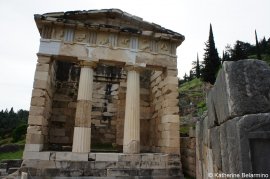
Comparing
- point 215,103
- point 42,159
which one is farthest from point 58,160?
point 215,103

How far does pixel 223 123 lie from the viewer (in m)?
2.27

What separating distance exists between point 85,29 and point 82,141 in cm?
577

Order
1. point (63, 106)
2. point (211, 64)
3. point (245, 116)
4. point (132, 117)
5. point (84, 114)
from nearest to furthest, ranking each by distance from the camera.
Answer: point (245, 116) → point (84, 114) → point (132, 117) → point (63, 106) → point (211, 64)

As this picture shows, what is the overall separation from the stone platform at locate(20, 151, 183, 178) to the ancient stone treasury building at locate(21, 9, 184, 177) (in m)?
0.04

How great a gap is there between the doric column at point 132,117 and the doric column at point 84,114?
1805mm

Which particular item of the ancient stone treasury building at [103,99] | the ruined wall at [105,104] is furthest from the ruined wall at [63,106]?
the ruined wall at [105,104]

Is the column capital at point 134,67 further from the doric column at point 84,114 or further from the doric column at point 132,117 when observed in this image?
the doric column at point 84,114

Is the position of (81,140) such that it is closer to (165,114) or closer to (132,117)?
(132,117)

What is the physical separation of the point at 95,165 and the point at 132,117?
2820 millimetres

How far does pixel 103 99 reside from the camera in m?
14.7

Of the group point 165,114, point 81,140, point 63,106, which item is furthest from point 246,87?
point 63,106

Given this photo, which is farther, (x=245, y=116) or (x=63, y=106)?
(x=63, y=106)

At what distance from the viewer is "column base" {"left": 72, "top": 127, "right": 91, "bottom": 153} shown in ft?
34.1

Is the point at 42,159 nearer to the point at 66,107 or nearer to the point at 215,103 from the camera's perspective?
the point at 66,107
